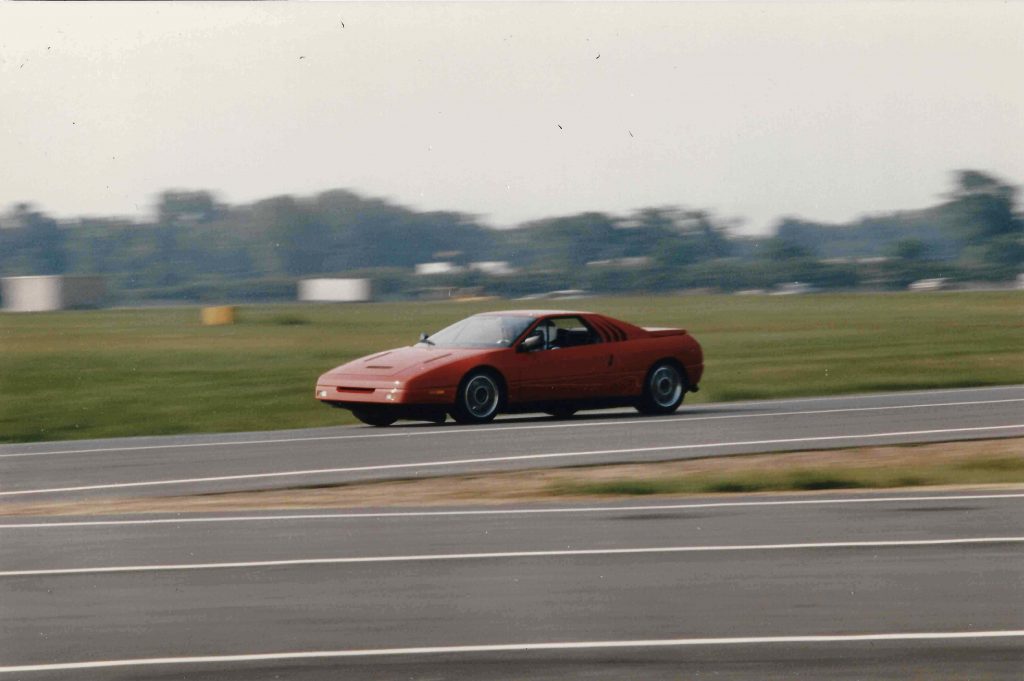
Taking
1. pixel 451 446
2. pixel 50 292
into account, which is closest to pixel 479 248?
pixel 50 292

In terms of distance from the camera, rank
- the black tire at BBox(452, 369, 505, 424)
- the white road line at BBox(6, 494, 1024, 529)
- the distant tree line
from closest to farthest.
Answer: the white road line at BBox(6, 494, 1024, 529), the black tire at BBox(452, 369, 505, 424), the distant tree line

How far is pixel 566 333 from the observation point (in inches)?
781

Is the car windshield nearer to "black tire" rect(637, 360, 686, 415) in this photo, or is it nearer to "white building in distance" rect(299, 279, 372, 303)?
"black tire" rect(637, 360, 686, 415)

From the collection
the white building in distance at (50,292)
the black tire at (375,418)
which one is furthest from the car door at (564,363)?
the white building in distance at (50,292)

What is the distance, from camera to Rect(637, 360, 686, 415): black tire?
20.2 meters

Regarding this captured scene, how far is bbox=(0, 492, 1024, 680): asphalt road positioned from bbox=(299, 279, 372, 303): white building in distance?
41388 mm

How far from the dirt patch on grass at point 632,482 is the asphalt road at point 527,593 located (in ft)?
2.73

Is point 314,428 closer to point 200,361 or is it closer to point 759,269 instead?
point 200,361

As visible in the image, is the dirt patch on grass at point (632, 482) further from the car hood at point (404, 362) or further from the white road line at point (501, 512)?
the car hood at point (404, 362)

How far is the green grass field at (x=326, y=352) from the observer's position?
22.9 meters

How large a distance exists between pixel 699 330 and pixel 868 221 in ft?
17.8

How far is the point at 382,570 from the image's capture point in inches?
344

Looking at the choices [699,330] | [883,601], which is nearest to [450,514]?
[883,601]

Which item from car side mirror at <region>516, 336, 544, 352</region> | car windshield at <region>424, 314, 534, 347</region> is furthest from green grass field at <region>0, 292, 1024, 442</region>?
car side mirror at <region>516, 336, 544, 352</region>
